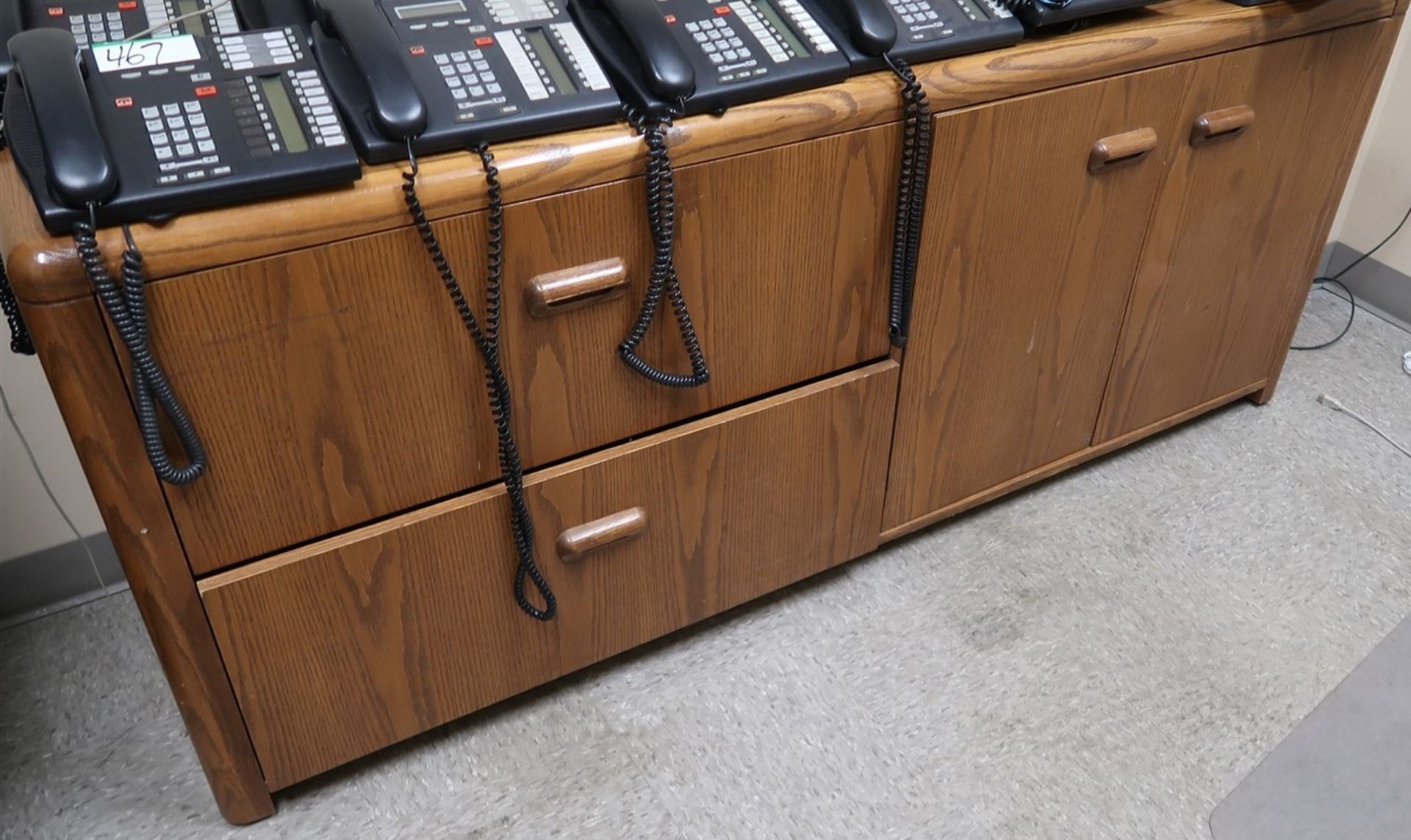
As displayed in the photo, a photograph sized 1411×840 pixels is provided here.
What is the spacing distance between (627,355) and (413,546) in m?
0.29

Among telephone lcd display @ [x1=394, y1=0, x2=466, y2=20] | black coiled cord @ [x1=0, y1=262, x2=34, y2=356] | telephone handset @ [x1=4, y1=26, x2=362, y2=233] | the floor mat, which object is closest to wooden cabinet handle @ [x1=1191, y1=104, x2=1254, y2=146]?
the floor mat

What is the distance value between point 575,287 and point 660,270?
8 centimetres

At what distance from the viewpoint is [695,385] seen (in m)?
1.11

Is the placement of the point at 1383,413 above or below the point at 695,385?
below

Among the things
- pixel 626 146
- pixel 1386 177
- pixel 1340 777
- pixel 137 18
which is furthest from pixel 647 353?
pixel 1386 177

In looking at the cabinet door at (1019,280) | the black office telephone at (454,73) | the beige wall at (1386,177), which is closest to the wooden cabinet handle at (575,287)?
the black office telephone at (454,73)

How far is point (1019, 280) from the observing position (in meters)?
1.32

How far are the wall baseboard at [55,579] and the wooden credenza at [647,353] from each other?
51 centimetres

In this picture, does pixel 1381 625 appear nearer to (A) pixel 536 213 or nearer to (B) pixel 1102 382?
(B) pixel 1102 382

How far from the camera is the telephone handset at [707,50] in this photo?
96cm

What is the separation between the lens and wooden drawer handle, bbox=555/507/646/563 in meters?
1.15

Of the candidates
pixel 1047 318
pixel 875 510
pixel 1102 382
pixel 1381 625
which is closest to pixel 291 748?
pixel 875 510

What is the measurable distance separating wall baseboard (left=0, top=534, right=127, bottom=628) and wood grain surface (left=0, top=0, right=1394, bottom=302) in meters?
0.72

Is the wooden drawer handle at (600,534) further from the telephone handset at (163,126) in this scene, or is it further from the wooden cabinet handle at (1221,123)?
the wooden cabinet handle at (1221,123)
